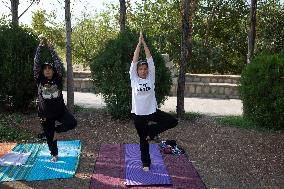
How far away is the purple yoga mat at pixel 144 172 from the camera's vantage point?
5.99 m

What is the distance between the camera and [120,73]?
33.5ft

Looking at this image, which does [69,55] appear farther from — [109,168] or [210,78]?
[210,78]

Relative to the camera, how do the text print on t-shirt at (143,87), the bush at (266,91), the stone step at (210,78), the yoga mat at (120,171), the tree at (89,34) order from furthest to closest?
the tree at (89,34)
the stone step at (210,78)
the bush at (266,91)
the text print on t-shirt at (143,87)
the yoga mat at (120,171)

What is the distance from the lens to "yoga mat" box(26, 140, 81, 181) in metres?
6.31

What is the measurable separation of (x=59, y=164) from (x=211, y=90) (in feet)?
42.5

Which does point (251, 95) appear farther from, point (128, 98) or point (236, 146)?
point (128, 98)

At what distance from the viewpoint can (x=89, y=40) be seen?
103ft

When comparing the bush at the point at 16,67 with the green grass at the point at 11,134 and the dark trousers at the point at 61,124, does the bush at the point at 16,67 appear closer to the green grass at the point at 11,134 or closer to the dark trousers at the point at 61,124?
the green grass at the point at 11,134

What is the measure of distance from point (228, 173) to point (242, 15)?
22.6 m

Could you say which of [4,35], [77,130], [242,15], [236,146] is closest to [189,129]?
[236,146]

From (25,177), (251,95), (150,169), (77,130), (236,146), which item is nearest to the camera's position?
(25,177)

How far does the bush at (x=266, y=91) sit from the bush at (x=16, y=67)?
20.5 feet

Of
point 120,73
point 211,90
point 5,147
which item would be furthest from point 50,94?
point 211,90

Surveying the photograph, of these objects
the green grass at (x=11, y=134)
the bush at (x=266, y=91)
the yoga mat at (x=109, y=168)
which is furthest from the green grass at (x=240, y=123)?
the green grass at (x=11, y=134)
